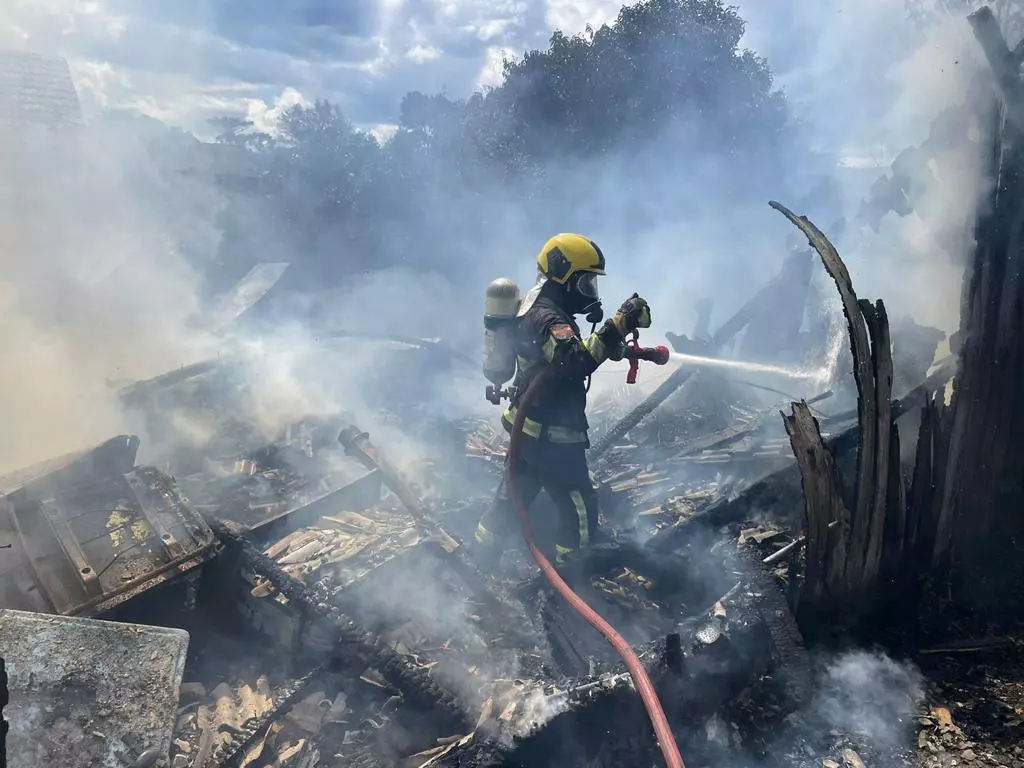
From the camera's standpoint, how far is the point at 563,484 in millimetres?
5406

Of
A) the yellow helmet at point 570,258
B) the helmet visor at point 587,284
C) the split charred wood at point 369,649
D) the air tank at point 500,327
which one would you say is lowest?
the split charred wood at point 369,649

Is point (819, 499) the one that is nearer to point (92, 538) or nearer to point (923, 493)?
point (923, 493)

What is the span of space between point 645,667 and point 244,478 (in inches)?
247

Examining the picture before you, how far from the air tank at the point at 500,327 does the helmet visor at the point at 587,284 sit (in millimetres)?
566

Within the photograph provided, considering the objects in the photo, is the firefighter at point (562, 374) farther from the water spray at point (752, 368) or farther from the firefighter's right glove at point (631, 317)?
the water spray at point (752, 368)

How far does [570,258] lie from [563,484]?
1950mm

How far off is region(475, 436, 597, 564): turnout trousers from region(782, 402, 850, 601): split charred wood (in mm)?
1801

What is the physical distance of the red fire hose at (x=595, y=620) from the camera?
10.5ft

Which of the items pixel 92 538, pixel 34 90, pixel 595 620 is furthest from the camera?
pixel 34 90

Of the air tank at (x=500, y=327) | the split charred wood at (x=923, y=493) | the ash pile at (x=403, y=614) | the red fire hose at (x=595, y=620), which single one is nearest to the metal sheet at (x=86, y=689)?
the ash pile at (x=403, y=614)

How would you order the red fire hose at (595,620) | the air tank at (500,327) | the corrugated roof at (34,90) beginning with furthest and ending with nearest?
the corrugated roof at (34,90)
the air tank at (500,327)
the red fire hose at (595,620)

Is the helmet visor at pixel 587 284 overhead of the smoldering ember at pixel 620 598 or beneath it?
overhead

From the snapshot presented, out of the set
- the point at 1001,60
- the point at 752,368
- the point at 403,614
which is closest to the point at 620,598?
the point at 403,614

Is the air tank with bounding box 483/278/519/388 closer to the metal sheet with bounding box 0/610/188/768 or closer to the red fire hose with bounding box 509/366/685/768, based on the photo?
the red fire hose with bounding box 509/366/685/768
